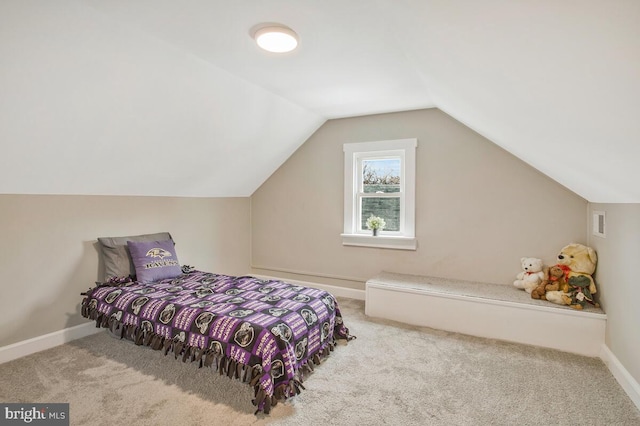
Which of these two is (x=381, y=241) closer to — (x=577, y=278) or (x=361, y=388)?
(x=577, y=278)

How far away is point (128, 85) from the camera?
7.61 ft

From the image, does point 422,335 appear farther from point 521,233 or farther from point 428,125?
point 428,125

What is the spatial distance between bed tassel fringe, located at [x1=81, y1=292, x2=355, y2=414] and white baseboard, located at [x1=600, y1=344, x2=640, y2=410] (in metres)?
1.87

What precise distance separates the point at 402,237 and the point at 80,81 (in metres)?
3.24

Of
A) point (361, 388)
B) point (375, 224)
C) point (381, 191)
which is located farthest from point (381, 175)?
point (361, 388)

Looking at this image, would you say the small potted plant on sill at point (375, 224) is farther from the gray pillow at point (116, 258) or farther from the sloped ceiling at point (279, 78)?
the gray pillow at point (116, 258)

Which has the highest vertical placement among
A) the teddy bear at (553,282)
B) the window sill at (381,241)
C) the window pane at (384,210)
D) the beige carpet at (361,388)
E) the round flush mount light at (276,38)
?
the round flush mount light at (276,38)

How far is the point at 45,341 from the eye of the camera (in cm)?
274

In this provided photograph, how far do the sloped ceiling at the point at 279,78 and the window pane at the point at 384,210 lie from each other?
116 cm

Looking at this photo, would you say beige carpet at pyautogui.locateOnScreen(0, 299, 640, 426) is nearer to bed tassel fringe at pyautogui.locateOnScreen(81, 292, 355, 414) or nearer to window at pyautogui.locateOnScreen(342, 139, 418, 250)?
bed tassel fringe at pyautogui.locateOnScreen(81, 292, 355, 414)

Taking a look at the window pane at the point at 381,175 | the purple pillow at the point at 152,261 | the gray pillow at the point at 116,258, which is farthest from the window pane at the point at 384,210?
the gray pillow at the point at 116,258

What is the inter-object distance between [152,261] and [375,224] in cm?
244

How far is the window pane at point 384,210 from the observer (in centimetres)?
404

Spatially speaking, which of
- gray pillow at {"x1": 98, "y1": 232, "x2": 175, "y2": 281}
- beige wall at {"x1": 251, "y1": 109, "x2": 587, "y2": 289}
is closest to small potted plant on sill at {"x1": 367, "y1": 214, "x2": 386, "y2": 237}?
beige wall at {"x1": 251, "y1": 109, "x2": 587, "y2": 289}
